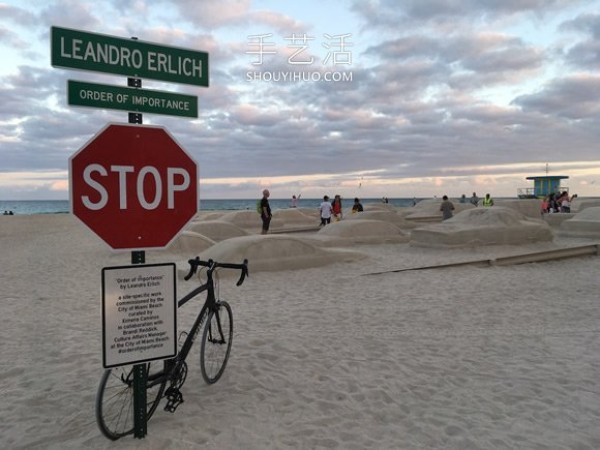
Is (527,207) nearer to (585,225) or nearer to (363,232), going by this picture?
(585,225)

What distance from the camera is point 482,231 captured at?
17.8 m

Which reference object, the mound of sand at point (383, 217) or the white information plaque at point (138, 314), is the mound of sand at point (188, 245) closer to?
the mound of sand at point (383, 217)

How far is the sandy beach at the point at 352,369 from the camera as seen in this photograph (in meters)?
3.85

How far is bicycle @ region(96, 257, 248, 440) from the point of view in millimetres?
3715

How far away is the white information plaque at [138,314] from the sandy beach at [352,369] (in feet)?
2.58

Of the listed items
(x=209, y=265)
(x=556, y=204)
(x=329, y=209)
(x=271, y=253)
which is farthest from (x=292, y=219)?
(x=209, y=265)

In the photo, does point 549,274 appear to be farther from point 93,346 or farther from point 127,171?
point 127,171

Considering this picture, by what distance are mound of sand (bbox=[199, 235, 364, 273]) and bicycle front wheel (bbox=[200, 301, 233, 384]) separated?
693cm

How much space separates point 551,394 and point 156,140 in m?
4.35

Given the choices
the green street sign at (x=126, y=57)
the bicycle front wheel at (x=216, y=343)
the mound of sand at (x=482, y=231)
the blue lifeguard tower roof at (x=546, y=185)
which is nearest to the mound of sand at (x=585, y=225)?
the mound of sand at (x=482, y=231)

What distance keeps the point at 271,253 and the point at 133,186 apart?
9.67 meters

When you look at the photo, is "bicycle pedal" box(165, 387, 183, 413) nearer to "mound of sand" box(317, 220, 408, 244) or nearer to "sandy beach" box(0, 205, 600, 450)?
"sandy beach" box(0, 205, 600, 450)

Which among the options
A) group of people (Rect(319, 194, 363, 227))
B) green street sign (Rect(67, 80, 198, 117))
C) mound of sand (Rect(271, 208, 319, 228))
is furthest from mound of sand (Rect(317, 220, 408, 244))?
green street sign (Rect(67, 80, 198, 117))

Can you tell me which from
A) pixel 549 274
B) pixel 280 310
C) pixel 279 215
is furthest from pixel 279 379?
pixel 279 215
